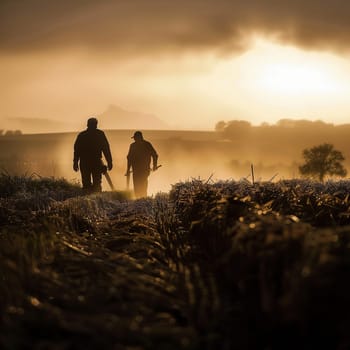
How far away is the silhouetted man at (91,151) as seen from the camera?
58.3 ft

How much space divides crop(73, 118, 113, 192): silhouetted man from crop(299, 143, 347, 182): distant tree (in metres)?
52.9

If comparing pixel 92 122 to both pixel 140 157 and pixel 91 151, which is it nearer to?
pixel 91 151

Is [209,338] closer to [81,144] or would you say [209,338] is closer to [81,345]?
[81,345]

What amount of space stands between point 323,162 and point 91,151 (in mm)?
55125

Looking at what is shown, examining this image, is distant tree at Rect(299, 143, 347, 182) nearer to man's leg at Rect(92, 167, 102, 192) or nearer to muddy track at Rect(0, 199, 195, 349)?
man's leg at Rect(92, 167, 102, 192)

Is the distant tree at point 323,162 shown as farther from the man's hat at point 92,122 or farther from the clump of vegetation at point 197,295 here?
the clump of vegetation at point 197,295

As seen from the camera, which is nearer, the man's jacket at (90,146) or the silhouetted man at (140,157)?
the man's jacket at (90,146)

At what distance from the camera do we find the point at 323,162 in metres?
69.2

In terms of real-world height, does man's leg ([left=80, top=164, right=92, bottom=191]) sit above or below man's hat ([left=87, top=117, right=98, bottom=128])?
below

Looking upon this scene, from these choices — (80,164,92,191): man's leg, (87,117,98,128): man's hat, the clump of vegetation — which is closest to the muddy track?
the clump of vegetation

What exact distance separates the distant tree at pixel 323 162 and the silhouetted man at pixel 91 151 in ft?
174

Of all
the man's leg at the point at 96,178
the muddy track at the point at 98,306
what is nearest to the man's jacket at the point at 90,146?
the man's leg at the point at 96,178

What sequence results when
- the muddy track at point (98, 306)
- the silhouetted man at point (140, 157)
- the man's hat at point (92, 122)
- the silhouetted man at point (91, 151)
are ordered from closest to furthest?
the muddy track at point (98, 306)
the man's hat at point (92, 122)
the silhouetted man at point (91, 151)
the silhouetted man at point (140, 157)

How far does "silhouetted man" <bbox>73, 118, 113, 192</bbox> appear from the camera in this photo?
17766 mm
